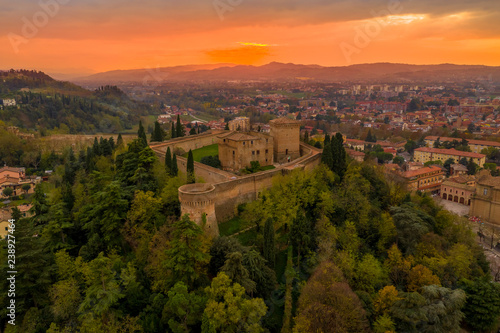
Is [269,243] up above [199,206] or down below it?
below

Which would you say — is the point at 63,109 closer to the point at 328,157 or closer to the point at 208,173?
the point at 208,173

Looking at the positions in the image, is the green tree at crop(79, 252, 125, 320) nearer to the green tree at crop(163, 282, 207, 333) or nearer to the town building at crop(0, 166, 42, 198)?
the green tree at crop(163, 282, 207, 333)

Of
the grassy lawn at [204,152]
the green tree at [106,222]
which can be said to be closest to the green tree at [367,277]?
Result: the green tree at [106,222]

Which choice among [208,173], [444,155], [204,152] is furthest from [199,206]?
[444,155]

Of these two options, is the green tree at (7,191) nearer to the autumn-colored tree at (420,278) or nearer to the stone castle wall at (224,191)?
the stone castle wall at (224,191)

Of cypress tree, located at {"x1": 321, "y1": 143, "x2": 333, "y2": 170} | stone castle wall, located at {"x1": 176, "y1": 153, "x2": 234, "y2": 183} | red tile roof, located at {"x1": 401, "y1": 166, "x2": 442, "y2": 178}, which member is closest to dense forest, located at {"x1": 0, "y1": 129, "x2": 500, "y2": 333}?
stone castle wall, located at {"x1": 176, "y1": 153, "x2": 234, "y2": 183}

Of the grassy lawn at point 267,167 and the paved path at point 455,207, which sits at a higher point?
the grassy lawn at point 267,167
